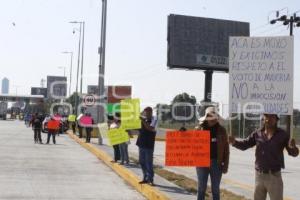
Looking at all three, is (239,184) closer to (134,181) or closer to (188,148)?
(134,181)

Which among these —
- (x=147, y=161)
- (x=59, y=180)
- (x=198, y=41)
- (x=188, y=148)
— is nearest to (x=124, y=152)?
(x=59, y=180)

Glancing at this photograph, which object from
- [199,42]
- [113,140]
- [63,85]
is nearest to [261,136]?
[113,140]

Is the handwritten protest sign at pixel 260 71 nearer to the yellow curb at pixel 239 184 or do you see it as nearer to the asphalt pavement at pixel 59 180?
the asphalt pavement at pixel 59 180

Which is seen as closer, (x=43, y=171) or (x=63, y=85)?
(x=43, y=171)

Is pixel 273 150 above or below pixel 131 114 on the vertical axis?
below

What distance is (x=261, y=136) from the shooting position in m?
7.58

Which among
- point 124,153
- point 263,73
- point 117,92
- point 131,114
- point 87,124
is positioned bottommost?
point 124,153

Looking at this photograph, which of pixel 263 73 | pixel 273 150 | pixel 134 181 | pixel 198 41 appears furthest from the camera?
pixel 198 41

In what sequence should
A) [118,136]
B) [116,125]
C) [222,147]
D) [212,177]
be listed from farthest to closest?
[116,125]
[118,136]
[212,177]
[222,147]

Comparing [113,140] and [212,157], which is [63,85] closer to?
[113,140]

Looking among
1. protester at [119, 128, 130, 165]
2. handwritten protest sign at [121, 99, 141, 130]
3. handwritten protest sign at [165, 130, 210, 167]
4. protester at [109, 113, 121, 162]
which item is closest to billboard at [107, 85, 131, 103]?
protester at [109, 113, 121, 162]

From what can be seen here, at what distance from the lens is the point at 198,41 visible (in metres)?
55.8

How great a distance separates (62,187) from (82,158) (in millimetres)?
8777

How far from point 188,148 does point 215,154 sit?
0.75 m
